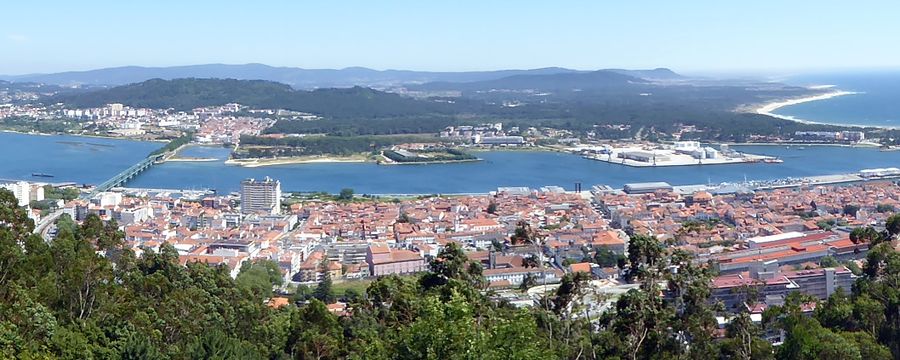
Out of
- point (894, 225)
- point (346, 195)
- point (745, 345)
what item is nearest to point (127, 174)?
point (346, 195)

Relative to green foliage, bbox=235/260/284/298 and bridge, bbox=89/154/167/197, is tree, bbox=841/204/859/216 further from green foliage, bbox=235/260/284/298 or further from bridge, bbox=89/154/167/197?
bridge, bbox=89/154/167/197

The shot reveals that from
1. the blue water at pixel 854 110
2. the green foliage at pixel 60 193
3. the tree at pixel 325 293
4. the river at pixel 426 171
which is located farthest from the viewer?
the blue water at pixel 854 110

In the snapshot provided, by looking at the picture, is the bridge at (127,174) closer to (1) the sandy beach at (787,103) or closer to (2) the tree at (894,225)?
(2) the tree at (894,225)

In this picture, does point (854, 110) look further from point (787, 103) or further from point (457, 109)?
point (457, 109)

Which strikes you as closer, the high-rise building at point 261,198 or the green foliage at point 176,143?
the high-rise building at point 261,198

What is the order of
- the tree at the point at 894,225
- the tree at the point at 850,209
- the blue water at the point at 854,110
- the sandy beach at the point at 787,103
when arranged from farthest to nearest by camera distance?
the sandy beach at the point at 787,103 → the blue water at the point at 854,110 → the tree at the point at 850,209 → the tree at the point at 894,225

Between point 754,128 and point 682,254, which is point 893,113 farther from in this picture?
point 682,254

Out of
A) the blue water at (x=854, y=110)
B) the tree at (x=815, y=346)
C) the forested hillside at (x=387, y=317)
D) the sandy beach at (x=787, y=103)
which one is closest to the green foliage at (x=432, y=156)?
the blue water at (x=854, y=110)

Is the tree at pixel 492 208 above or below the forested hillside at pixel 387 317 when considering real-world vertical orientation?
below
